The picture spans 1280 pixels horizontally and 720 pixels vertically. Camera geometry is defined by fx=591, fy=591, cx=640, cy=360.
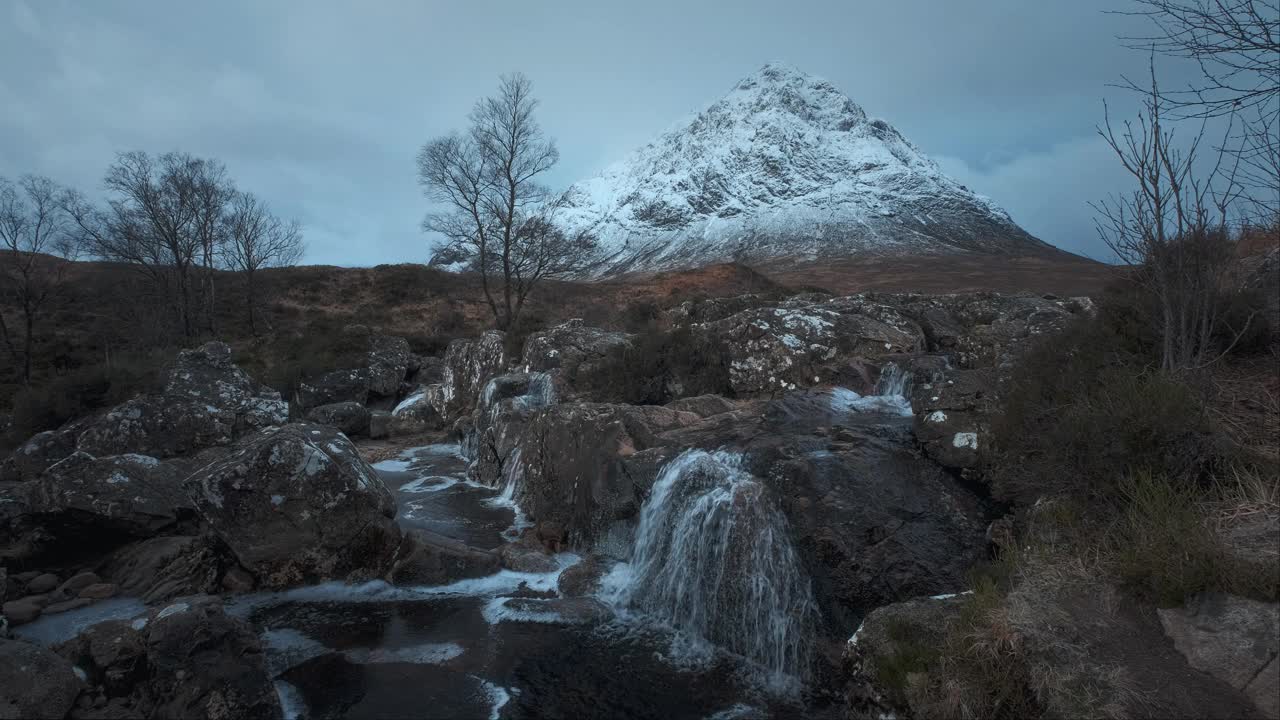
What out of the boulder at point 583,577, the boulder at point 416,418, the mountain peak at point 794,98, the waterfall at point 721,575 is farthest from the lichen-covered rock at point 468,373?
the mountain peak at point 794,98

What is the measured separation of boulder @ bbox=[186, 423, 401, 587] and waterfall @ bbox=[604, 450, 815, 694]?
306 centimetres

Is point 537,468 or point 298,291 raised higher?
point 298,291

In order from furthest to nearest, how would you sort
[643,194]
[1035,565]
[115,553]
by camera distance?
[643,194] < [115,553] < [1035,565]

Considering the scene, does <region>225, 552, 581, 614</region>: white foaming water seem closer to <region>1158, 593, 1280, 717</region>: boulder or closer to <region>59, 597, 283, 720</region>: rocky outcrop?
<region>59, 597, 283, 720</region>: rocky outcrop

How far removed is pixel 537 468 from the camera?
9258 mm

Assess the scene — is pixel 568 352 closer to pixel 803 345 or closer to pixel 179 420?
pixel 803 345

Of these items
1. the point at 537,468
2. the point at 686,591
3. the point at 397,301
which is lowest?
the point at 686,591

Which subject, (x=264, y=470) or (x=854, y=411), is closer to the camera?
(x=264, y=470)

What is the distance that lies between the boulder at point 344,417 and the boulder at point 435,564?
10.1 m

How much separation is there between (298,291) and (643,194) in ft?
313

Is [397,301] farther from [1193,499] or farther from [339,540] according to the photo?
[1193,499]

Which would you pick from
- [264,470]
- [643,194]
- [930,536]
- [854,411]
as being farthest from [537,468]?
[643,194]

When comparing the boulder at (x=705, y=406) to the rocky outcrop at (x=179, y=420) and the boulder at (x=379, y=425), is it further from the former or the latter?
the boulder at (x=379, y=425)

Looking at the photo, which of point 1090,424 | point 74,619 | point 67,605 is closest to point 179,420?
point 67,605
